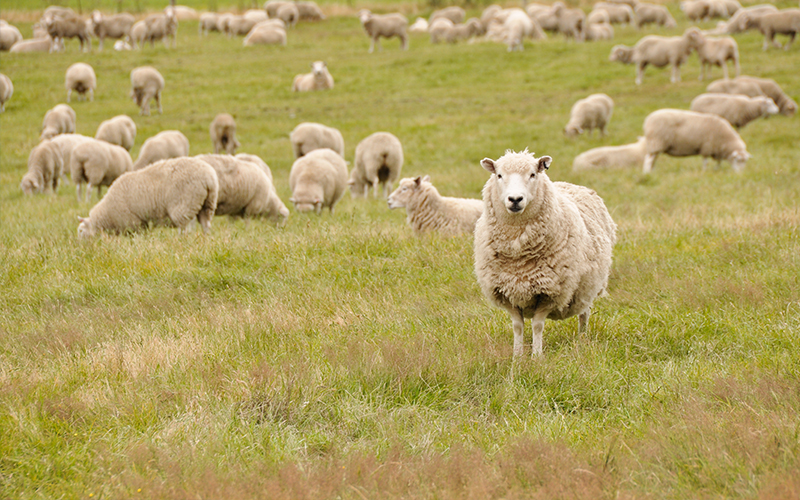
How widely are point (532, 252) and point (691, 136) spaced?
12.2m

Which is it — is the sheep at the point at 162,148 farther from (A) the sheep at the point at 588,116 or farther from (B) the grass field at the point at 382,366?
(A) the sheep at the point at 588,116

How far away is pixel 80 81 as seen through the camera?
24.8m

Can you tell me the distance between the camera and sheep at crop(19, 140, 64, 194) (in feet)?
48.7

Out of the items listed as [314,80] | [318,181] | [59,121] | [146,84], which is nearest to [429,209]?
[318,181]

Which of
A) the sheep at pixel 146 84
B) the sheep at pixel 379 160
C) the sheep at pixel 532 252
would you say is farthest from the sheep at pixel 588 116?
the sheep at pixel 532 252

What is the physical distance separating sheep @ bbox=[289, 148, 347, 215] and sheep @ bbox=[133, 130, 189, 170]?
3320 mm

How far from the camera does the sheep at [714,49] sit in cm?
2545

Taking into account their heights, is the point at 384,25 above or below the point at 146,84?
above

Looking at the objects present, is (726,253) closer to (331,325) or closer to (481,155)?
(331,325)

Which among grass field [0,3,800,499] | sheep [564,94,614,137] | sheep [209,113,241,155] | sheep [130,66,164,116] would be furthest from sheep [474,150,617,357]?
sheep [130,66,164,116]

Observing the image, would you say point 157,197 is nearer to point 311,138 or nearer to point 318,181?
point 318,181

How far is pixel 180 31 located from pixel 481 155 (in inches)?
1142

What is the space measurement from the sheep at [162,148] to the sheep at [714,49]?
61.6 feet

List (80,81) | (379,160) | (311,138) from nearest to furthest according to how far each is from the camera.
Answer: (379,160) → (311,138) → (80,81)
